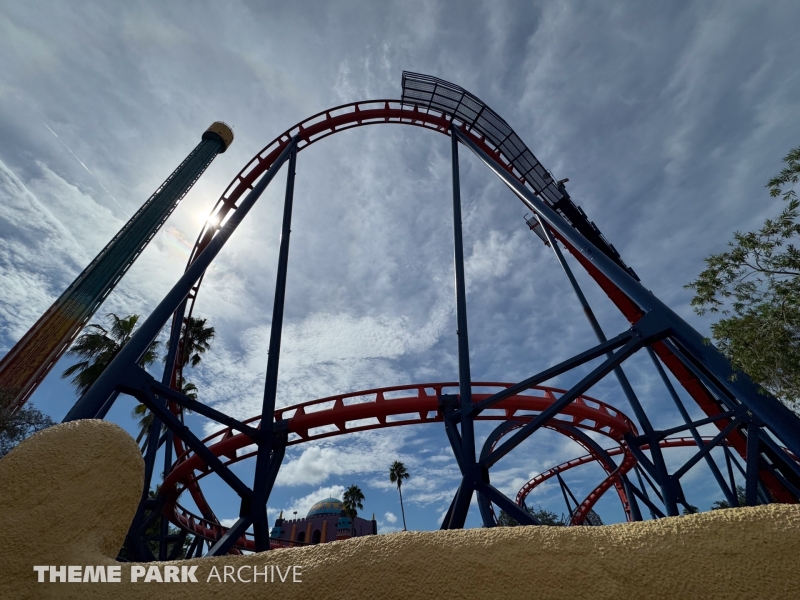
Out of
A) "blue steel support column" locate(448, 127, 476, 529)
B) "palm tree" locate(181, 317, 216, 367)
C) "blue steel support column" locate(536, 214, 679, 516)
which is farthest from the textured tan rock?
"palm tree" locate(181, 317, 216, 367)

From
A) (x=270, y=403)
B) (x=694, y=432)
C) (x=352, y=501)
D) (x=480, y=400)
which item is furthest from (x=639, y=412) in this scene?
(x=352, y=501)

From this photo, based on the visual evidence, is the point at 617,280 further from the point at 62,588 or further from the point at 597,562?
the point at 62,588

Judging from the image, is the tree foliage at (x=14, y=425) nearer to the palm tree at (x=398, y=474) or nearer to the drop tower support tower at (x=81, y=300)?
the drop tower support tower at (x=81, y=300)

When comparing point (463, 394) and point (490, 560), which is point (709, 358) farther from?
point (490, 560)

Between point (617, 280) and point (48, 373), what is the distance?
49.4ft

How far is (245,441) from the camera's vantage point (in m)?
9.63

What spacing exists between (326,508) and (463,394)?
36097 millimetres

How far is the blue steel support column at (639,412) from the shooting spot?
8609 millimetres

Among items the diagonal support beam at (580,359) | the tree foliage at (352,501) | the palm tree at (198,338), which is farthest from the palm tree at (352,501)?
the diagonal support beam at (580,359)

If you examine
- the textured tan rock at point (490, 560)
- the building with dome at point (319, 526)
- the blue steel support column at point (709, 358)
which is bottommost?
the textured tan rock at point (490, 560)

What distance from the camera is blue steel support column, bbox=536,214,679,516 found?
339 inches

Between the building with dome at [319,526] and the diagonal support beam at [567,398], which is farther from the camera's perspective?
the building with dome at [319,526]

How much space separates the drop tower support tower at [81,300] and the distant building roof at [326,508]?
29406 mm

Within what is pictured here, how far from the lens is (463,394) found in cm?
632
